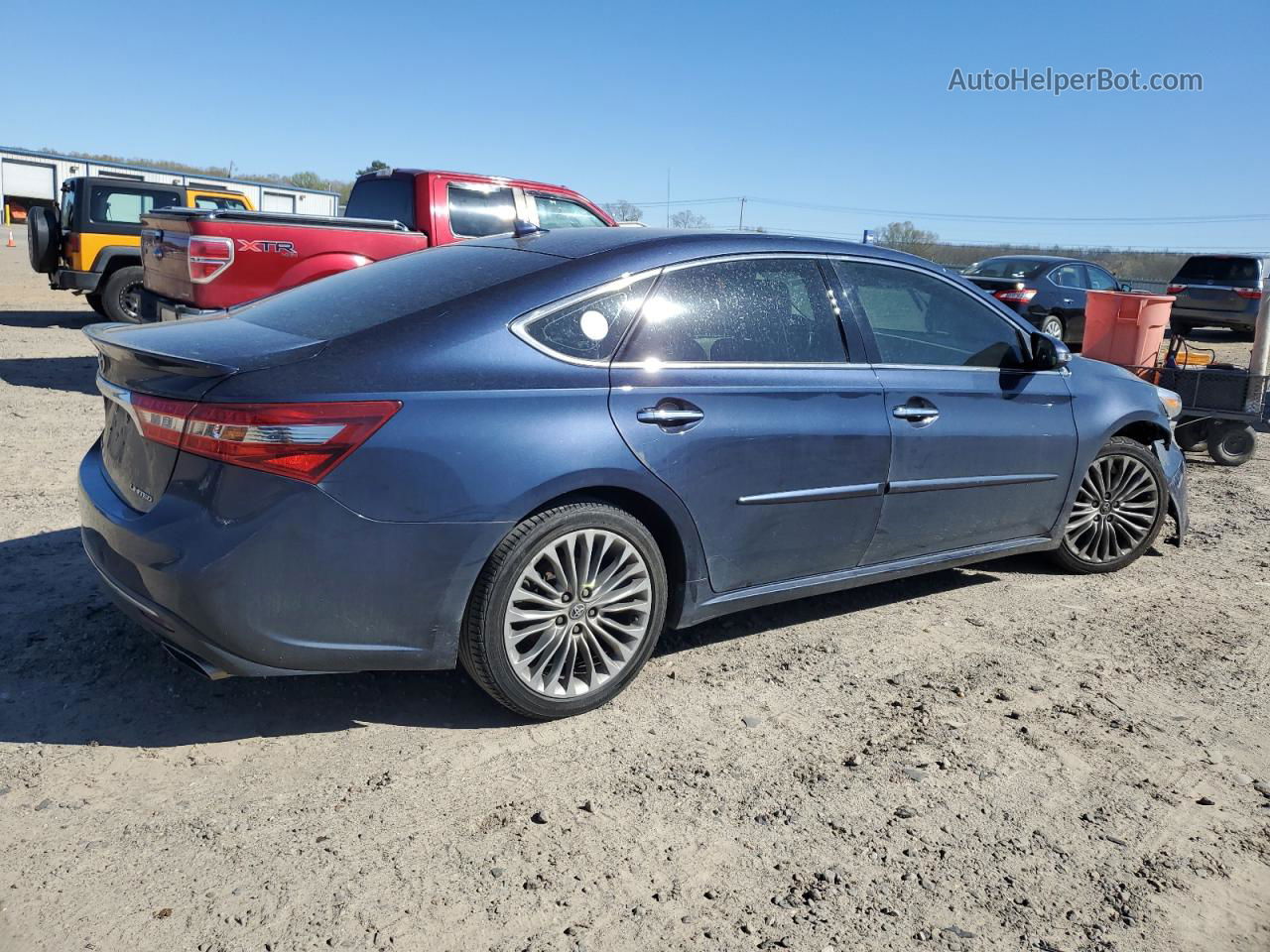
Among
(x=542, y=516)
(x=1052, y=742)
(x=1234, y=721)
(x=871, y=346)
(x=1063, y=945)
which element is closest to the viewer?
(x=1063, y=945)

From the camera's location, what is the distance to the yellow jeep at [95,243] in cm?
1380

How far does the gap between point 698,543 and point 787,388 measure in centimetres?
69

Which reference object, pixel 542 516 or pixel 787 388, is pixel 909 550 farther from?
pixel 542 516

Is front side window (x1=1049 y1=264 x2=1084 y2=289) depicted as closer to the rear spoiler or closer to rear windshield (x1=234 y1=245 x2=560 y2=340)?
the rear spoiler

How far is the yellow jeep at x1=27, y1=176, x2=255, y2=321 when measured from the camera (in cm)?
1380

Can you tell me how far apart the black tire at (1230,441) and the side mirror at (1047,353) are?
14.8ft

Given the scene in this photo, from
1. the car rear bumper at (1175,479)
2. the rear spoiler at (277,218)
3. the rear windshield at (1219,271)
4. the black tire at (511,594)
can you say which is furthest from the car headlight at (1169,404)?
the rear windshield at (1219,271)

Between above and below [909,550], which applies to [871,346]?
above

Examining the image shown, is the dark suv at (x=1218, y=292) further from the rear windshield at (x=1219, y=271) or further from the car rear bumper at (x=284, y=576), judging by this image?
the car rear bumper at (x=284, y=576)

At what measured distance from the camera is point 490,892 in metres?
2.61

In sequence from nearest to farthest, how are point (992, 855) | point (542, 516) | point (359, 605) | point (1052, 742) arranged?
1. point (992, 855)
2. point (359, 605)
3. point (542, 516)
4. point (1052, 742)

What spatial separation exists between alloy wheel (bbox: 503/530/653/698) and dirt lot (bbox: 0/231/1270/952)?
195mm

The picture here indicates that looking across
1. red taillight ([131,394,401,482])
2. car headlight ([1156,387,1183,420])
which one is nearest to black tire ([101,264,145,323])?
red taillight ([131,394,401,482])

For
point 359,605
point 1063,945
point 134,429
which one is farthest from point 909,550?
point 134,429
